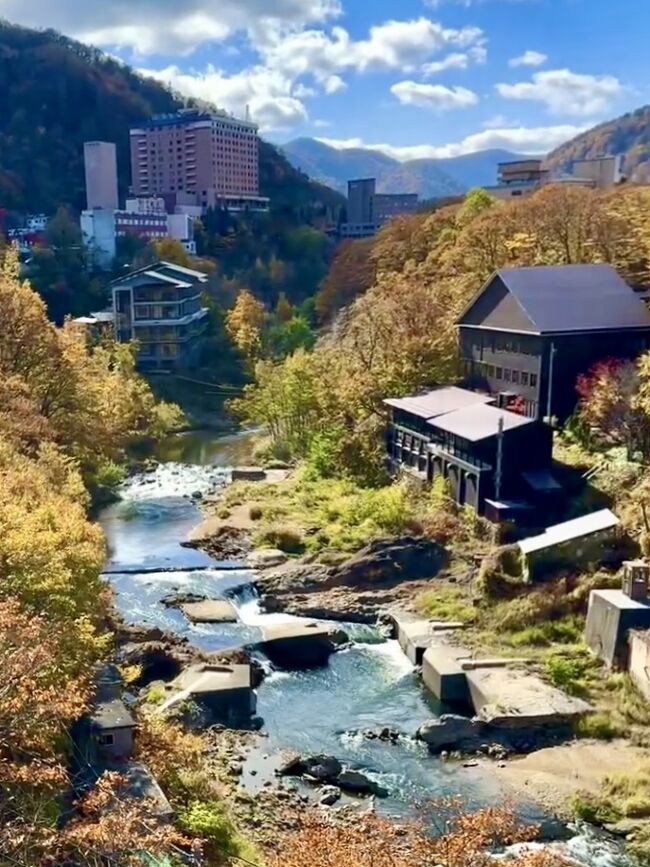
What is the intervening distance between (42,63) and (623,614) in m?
97.4

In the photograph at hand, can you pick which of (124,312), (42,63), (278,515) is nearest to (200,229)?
(124,312)

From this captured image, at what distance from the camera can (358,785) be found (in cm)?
1520

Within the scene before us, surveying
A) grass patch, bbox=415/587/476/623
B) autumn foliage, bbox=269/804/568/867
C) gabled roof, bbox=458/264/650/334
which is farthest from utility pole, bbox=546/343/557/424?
autumn foliage, bbox=269/804/568/867

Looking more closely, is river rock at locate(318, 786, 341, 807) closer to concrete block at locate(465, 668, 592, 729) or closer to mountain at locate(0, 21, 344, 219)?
concrete block at locate(465, 668, 592, 729)

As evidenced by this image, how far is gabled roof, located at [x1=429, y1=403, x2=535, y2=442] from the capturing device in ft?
84.1

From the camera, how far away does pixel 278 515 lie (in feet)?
98.1

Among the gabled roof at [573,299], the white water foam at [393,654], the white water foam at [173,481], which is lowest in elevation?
the white water foam at [393,654]

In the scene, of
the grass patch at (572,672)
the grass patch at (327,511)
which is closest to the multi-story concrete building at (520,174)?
the grass patch at (327,511)

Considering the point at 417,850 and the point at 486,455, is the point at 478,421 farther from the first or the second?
the point at 417,850

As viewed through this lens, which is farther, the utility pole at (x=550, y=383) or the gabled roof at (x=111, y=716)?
the utility pole at (x=550, y=383)

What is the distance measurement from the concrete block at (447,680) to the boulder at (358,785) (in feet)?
11.2

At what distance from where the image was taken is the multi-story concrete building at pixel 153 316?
53844 millimetres

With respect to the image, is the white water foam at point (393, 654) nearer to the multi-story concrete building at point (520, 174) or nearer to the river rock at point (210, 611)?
the river rock at point (210, 611)

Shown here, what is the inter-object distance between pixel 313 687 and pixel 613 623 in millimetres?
6730
